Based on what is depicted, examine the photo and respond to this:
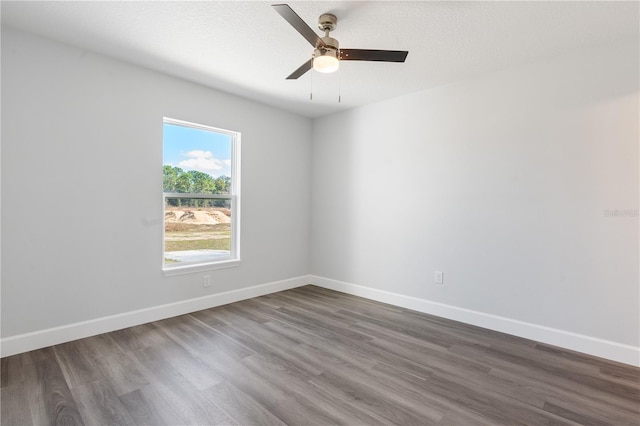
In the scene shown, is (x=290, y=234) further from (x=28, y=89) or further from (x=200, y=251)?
(x=28, y=89)

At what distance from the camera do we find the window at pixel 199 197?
344 centimetres

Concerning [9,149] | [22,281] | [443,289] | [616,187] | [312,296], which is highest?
[9,149]

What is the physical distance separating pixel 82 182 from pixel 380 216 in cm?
322

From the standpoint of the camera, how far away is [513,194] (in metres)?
3.02

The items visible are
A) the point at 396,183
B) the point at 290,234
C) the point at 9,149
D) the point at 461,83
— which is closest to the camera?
the point at 9,149

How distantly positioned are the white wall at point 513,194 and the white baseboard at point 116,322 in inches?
64.2

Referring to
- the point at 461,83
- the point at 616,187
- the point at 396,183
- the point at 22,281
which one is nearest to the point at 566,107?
the point at 616,187

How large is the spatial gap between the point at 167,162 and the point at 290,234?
→ 6.43 feet

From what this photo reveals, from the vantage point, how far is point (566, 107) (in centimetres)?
274

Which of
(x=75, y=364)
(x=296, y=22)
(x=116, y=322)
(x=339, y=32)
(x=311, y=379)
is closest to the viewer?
(x=296, y=22)

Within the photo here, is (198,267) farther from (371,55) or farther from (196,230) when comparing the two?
(371,55)

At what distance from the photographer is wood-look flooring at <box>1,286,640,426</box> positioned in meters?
1.80

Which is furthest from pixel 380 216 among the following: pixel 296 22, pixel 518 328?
pixel 296 22

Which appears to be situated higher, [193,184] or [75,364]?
[193,184]
